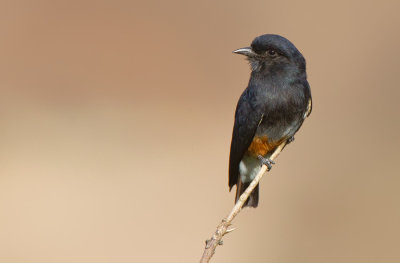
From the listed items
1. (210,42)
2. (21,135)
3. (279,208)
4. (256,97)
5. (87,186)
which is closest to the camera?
(256,97)

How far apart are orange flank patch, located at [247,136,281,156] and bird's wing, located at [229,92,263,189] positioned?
0.04 metres

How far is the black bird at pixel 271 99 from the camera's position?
5.91 metres

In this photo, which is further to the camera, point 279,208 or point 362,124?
point 362,124

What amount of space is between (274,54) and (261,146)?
770mm

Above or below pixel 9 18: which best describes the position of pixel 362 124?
below

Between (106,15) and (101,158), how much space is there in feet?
12.0

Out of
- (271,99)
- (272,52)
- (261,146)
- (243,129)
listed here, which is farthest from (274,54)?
(261,146)

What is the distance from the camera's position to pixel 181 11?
1410cm

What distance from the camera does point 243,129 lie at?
20.2ft

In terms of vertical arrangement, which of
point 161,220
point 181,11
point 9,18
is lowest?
point 161,220

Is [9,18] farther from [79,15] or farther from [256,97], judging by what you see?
[256,97]

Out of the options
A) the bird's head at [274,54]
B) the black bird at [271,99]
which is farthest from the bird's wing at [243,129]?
the bird's head at [274,54]

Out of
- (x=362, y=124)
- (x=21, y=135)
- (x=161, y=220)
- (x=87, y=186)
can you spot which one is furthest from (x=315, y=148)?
(x=21, y=135)

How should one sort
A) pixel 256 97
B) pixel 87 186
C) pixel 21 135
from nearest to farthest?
1. pixel 256 97
2. pixel 87 186
3. pixel 21 135
